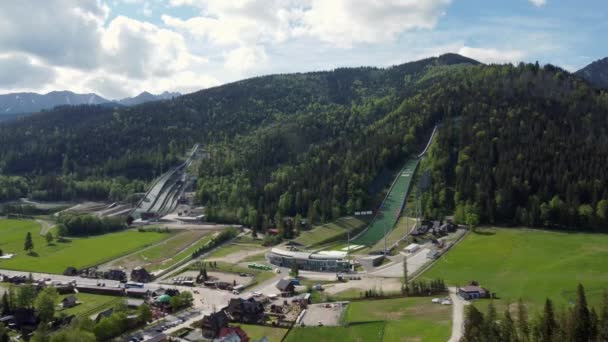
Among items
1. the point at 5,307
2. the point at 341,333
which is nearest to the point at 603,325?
the point at 341,333

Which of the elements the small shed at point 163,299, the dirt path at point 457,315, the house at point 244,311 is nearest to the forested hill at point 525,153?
the dirt path at point 457,315

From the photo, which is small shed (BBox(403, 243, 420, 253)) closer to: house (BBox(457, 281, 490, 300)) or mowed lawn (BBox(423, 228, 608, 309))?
mowed lawn (BBox(423, 228, 608, 309))

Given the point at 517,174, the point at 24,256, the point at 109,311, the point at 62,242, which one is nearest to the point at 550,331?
the point at 109,311

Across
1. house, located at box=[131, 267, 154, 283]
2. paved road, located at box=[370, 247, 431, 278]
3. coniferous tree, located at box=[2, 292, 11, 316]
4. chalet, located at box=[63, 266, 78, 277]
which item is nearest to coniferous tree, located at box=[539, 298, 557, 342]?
paved road, located at box=[370, 247, 431, 278]

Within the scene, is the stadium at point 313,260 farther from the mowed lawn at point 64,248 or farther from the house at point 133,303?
the mowed lawn at point 64,248

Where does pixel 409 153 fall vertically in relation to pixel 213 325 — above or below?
above

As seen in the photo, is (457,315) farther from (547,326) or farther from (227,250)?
(227,250)
